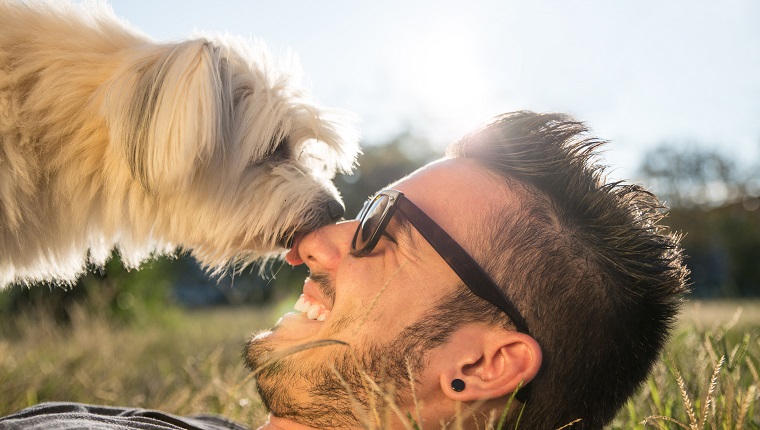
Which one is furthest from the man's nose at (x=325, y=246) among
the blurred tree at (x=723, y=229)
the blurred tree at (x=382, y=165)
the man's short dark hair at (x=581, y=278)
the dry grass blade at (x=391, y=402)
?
the blurred tree at (x=723, y=229)

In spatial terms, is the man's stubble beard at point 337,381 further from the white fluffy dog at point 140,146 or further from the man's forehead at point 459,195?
the white fluffy dog at point 140,146

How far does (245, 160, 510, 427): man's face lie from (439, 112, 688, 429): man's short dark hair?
0.42 ft

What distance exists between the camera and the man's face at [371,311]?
242 centimetres

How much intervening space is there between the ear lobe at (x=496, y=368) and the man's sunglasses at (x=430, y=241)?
0.07 m

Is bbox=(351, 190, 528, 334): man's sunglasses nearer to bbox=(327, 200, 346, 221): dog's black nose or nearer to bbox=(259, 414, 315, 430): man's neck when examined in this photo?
bbox=(327, 200, 346, 221): dog's black nose

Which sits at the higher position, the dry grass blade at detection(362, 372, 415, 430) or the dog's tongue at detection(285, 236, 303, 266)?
the dry grass blade at detection(362, 372, 415, 430)

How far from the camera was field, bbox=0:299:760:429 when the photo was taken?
2.44 m

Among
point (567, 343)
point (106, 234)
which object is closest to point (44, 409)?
point (106, 234)

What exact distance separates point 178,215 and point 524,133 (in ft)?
5.59

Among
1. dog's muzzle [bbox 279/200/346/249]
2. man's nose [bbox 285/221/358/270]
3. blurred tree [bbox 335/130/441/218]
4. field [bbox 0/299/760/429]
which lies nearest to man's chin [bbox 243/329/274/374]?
field [bbox 0/299/760/429]

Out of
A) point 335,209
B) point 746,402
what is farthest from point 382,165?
point 746,402

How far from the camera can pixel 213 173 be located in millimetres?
3166

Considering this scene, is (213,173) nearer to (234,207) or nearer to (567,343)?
(234,207)

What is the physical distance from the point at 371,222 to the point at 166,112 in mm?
992
